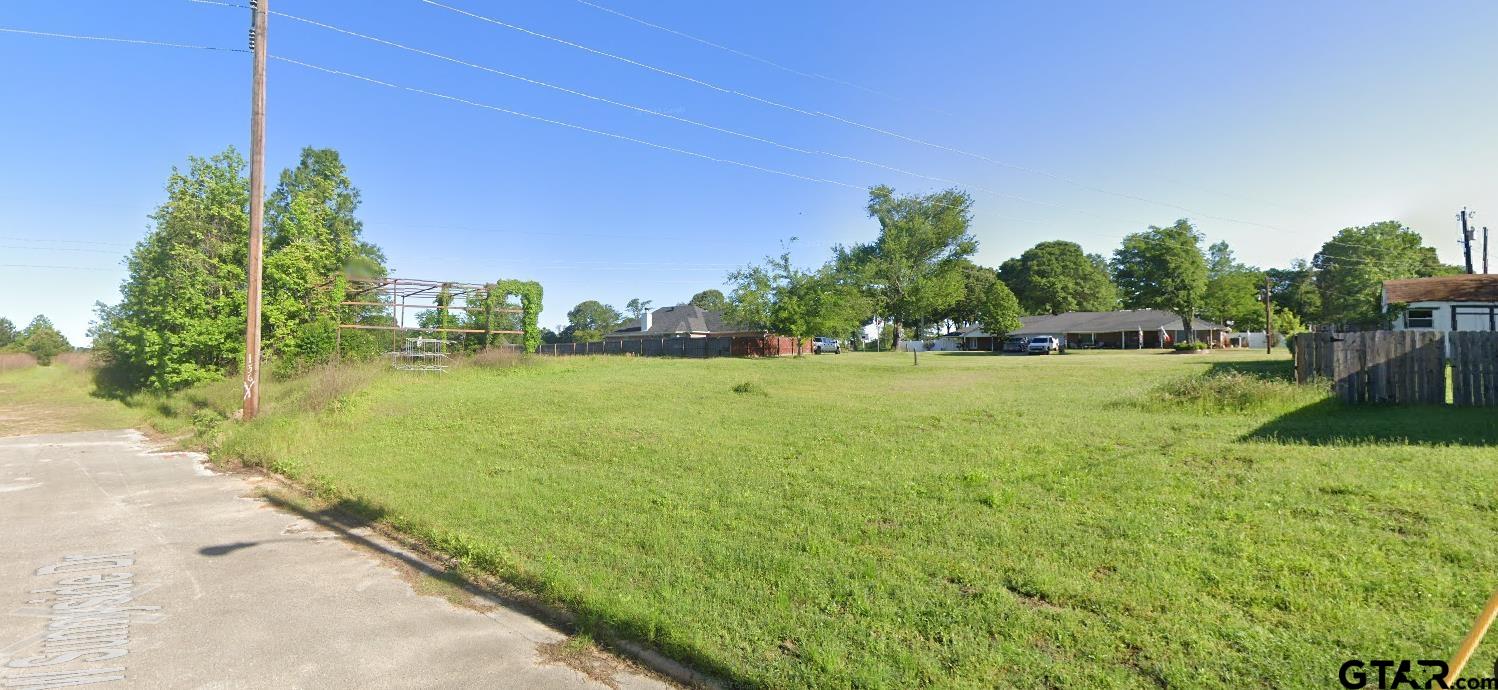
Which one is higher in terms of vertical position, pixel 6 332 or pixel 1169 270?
pixel 1169 270

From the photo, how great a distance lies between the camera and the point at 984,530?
17.0 feet

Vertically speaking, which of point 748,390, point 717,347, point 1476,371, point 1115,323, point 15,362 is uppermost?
point 1115,323

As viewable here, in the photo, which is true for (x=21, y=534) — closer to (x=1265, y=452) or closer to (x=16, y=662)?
(x=16, y=662)

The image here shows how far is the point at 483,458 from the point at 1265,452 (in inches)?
378

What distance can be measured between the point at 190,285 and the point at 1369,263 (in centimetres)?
8566

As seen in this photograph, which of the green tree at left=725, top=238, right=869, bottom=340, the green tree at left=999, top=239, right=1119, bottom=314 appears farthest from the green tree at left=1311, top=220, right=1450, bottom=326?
the green tree at left=725, top=238, right=869, bottom=340

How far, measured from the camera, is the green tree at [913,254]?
64188 millimetres

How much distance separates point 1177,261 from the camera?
59969 mm

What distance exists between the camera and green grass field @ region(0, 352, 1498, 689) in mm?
3361

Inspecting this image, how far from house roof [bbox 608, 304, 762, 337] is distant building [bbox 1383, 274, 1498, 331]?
47345 mm

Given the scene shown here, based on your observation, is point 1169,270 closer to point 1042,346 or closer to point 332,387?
point 1042,346

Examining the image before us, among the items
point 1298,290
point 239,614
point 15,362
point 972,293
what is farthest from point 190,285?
point 1298,290

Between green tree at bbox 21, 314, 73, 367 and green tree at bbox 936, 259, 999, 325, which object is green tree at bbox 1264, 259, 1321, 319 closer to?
green tree at bbox 936, 259, 999, 325

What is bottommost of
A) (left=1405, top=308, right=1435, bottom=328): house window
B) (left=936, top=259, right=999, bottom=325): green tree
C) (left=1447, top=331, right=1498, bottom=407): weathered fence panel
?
(left=1447, top=331, right=1498, bottom=407): weathered fence panel
